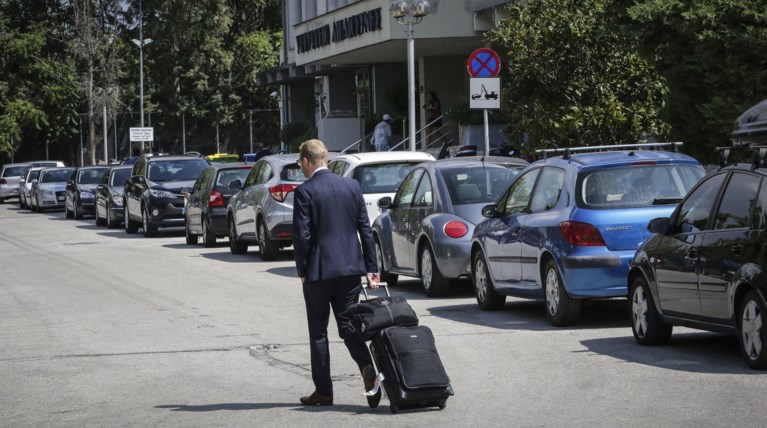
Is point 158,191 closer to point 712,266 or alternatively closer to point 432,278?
point 432,278

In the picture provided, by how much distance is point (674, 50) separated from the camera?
19969 mm

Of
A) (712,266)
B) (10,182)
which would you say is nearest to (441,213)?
(712,266)

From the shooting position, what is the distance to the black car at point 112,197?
38281mm

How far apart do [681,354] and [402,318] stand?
3304 mm

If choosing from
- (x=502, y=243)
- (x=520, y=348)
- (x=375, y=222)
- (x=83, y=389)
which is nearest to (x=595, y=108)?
(x=375, y=222)

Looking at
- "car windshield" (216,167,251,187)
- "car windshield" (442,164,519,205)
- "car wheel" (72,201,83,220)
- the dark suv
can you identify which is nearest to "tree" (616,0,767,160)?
"car windshield" (442,164,519,205)

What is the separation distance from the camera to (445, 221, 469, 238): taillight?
53.8 feet

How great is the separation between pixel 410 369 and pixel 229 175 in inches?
804

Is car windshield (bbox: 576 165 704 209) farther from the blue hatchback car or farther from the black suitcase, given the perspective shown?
the black suitcase

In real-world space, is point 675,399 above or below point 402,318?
below

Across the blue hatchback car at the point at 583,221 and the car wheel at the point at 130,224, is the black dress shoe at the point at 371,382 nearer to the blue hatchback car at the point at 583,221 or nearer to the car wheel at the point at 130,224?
the blue hatchback car at the point at 583,221

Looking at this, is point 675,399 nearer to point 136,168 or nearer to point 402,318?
point 402,318

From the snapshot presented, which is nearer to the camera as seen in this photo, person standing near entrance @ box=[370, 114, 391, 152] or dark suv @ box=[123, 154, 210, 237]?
dark suv @ box=[123, 154, 210, 237]

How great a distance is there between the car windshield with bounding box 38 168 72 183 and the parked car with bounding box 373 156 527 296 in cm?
3746
